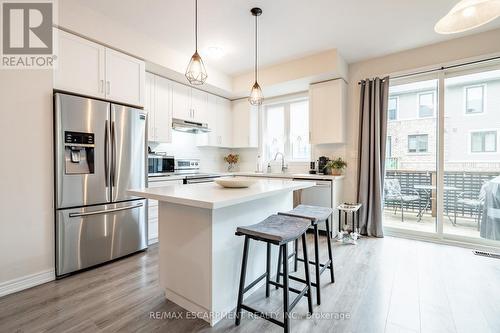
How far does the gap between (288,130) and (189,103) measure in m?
1.94

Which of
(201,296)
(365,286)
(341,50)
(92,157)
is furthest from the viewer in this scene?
(341,50)

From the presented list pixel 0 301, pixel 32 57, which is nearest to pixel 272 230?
pixel 0 301

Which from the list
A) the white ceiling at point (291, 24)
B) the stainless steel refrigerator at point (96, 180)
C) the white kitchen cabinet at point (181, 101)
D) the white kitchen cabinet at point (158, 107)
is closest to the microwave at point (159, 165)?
the white kitchen cabinet at point (158, 107)

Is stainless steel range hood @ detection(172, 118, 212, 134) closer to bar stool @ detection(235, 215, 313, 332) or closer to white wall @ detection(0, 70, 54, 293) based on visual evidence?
white wall @ detection(0, 70, 54, 293)

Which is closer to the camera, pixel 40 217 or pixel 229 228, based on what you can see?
pixel 229 228

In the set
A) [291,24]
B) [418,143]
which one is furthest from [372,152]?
[291,24]

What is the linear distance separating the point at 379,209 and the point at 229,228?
2762 millimetres

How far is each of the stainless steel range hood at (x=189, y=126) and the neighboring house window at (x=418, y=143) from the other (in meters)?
3.25

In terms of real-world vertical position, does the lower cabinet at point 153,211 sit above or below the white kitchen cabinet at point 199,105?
below

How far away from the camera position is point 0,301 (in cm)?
197

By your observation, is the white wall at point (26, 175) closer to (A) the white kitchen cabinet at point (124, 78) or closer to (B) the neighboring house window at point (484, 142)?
(A) the white kitchen cabinet at point (124, 78)

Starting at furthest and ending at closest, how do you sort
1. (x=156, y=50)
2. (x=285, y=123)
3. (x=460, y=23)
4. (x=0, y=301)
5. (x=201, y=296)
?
(x=285, y=123)
(x=156, y=50)
(x=0, y=301)
(x=201, y=296)
(x=460, y=23)

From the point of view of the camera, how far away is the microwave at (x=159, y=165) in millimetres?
3412

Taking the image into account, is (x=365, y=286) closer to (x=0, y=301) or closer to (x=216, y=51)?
(x=0, y=301)
